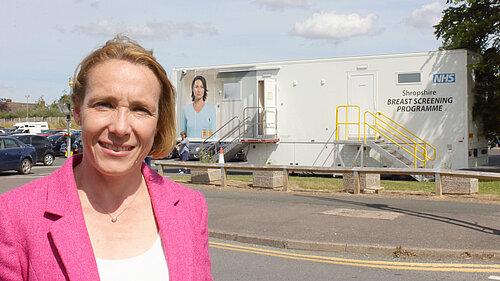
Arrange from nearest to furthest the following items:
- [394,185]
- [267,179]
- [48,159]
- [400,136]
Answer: [267,179], [394,185], [400,136], [48,159]

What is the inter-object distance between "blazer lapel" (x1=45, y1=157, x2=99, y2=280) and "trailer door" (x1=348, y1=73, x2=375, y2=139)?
1865cm

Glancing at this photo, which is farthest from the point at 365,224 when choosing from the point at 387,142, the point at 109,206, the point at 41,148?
the point at 41,148

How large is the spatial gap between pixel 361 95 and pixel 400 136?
2.14 m

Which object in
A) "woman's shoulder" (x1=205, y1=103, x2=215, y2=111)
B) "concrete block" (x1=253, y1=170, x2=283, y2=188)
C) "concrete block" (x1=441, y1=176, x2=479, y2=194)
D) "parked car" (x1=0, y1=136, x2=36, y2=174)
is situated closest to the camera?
"concrete block" (x1=441, y1=176, x2=479, y2=194)

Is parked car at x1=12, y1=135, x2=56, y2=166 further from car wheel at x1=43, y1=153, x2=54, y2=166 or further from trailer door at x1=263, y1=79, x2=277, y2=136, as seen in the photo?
trailer door at x1=263, y1=79, x2=277, y2=136

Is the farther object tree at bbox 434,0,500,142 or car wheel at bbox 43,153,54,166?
car wheel at bbox 43,153,54,166

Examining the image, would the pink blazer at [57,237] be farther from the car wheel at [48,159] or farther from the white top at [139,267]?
the car wheel at [48,159]

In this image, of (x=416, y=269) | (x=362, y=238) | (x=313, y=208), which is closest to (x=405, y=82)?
(x=313, y=208)

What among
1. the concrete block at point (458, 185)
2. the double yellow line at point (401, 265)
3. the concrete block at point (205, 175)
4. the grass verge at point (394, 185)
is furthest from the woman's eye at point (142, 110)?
the concrete block at point (205, 175)

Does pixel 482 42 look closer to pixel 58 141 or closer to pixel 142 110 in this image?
pixel 142 110

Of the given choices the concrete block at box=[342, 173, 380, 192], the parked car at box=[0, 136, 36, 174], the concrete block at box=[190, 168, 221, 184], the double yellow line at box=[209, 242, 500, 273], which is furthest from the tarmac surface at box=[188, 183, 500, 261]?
the parked car at box=[0, 136, 36, 174]

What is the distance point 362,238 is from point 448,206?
4.52 meters

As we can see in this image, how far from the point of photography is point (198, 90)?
23406 mm

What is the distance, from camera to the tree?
19.1 meters
